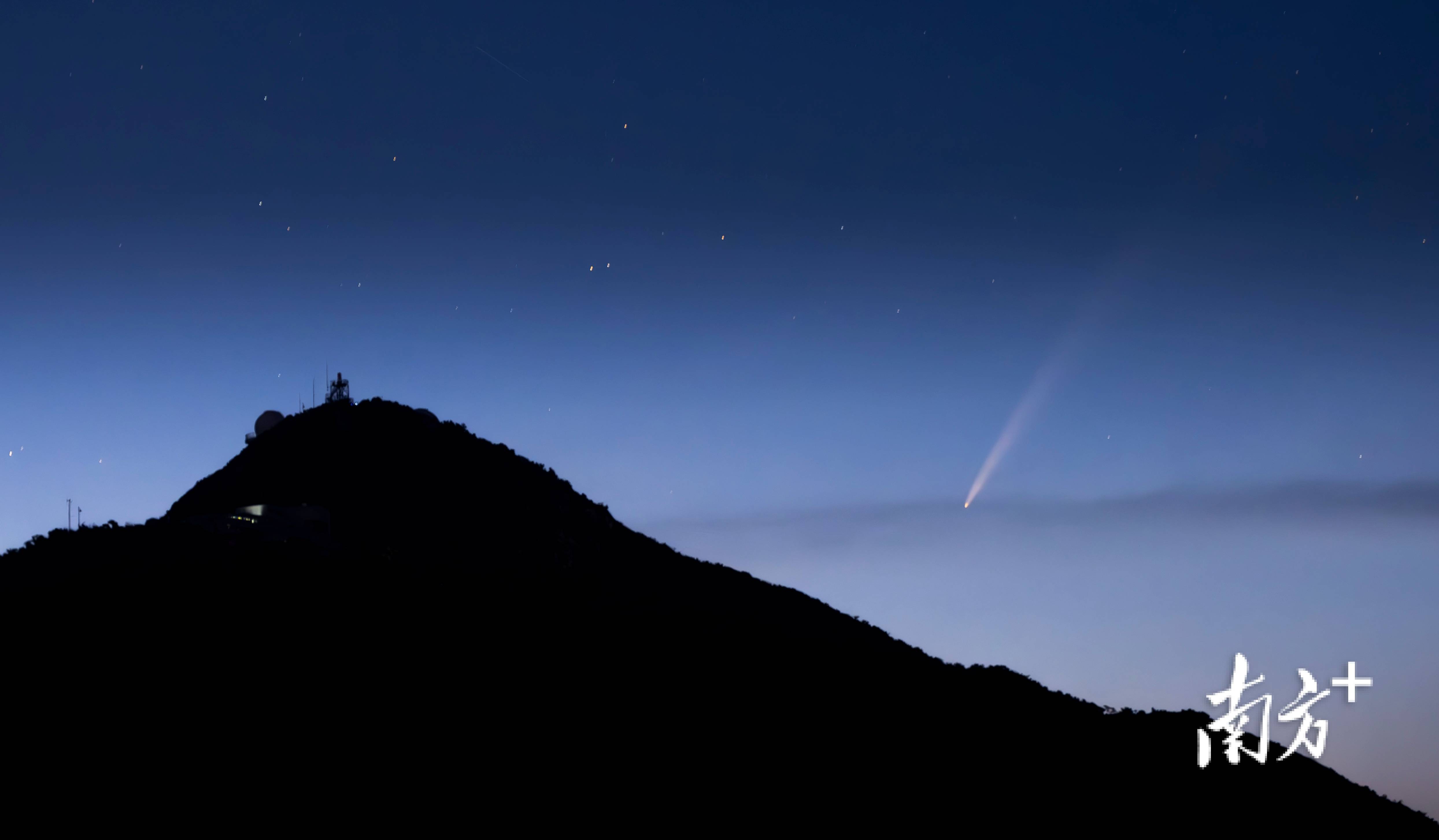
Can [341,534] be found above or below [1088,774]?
above

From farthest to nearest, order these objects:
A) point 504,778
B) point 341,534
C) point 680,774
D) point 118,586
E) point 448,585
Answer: point 341,534
point 448,585
point 118,586
point 680,774
point 504,778

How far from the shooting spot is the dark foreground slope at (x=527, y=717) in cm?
2067

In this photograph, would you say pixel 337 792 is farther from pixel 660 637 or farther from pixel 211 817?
pixel 660 637

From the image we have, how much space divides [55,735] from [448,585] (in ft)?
50.2

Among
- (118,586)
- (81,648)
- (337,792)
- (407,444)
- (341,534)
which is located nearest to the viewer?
(337,792)

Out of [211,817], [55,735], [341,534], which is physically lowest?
[211,817]

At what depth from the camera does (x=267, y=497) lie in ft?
239

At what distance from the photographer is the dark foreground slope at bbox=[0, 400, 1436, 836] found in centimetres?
2067

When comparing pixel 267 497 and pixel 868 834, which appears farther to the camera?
pixel 267 497

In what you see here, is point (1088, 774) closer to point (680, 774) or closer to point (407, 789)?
point (680, 774)

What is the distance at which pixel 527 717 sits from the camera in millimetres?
24375

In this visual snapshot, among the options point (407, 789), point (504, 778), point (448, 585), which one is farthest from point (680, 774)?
point (448, 585)

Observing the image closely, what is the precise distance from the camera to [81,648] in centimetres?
2562

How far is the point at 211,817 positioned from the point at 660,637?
53.6ft
